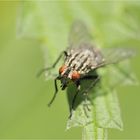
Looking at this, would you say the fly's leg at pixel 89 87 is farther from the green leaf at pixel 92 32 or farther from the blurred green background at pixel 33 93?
the blurred green background at pixel 33 93

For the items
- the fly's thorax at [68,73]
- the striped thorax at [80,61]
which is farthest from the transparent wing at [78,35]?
the fly's thorax at [68,73]

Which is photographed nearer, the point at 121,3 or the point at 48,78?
the point at 48,78

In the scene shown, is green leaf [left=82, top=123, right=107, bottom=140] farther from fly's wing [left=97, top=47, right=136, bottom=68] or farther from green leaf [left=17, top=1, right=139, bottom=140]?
fly's wing [left=97, top=47, right=136, bottom=68]

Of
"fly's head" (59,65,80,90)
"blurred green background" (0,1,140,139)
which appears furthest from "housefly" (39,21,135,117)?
"blurred green background" (0,1,140,139)

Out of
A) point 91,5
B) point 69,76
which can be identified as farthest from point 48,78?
point 91,5

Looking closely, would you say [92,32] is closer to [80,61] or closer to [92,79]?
[80,61]

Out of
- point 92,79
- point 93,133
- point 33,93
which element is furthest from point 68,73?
point 93,133

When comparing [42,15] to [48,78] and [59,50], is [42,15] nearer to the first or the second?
[59,50]
